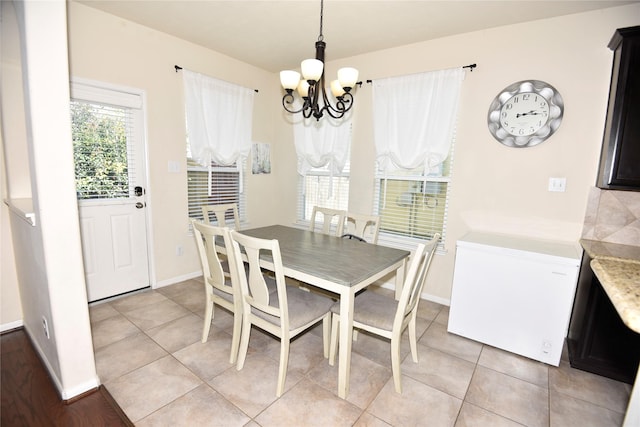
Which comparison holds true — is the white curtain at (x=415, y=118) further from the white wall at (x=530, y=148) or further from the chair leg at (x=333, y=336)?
the chair leg at (x=333, y=336)

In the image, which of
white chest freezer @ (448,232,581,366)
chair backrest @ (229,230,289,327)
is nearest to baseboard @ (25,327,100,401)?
chair backrest @ (229,230,289,327)

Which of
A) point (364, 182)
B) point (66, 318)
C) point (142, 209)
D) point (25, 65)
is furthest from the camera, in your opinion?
point (364, 182)

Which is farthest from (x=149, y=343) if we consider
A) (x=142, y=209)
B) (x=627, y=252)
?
(x=627, y=252)

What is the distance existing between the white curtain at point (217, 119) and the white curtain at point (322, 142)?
668mm

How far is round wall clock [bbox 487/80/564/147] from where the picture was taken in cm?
250

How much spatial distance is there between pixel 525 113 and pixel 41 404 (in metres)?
3.93

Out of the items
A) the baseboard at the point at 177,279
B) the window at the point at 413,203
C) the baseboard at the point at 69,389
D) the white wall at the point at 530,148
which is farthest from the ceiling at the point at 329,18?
the baseboard at the point at 69,389

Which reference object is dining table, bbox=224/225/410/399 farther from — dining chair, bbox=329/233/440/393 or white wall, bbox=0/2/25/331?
white wall, bbox=0/2/25/331

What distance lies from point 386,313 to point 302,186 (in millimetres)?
2557

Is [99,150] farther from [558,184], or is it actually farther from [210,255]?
[558,184]

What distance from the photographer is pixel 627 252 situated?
2104mm

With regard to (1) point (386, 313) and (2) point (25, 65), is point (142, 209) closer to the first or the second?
(2) point (25, 65)

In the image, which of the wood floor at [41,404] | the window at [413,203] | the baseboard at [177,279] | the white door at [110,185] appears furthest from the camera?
the baseboard at [177,279]

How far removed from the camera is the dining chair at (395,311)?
5.69 feet
